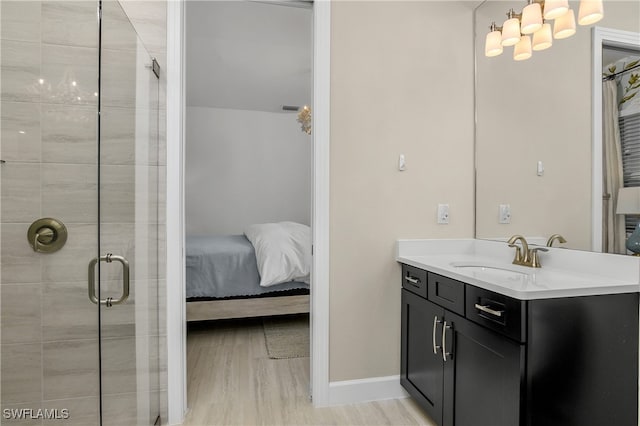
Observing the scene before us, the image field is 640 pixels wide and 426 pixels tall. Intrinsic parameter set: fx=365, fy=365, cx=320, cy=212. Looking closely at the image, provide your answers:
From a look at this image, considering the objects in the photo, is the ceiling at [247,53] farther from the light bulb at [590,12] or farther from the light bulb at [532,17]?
the light bulb at [590,12]

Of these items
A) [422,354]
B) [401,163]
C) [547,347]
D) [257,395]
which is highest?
[401,163]

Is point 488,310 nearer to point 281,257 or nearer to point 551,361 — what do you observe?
point 551,361

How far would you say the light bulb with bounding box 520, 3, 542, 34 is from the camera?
1859mm

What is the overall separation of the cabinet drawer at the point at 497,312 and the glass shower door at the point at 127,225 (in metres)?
1.48

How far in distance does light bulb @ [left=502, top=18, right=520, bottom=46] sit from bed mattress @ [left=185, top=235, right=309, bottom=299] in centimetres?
250

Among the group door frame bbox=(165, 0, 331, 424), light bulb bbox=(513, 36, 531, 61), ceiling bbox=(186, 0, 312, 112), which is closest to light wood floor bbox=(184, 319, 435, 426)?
door frame bbox=(165, 0, 331, 424)

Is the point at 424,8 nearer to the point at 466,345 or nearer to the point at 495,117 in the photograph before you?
the point at 495,117

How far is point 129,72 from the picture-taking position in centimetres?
154

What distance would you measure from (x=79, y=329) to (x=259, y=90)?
407cm

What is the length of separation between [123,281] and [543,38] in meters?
2.33

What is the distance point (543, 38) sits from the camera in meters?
1.90

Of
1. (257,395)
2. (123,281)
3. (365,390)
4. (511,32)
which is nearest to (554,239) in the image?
(511,32)

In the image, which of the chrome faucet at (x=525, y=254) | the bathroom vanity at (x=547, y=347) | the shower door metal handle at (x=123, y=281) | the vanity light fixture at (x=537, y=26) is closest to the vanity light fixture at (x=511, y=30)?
the vanity light fixture at (x=537, y=26)

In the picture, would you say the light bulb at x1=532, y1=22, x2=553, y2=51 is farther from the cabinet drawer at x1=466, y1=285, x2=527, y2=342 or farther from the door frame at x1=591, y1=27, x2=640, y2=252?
the cabinet drawer at x1=466, y1=285, x2=527, y2=342
